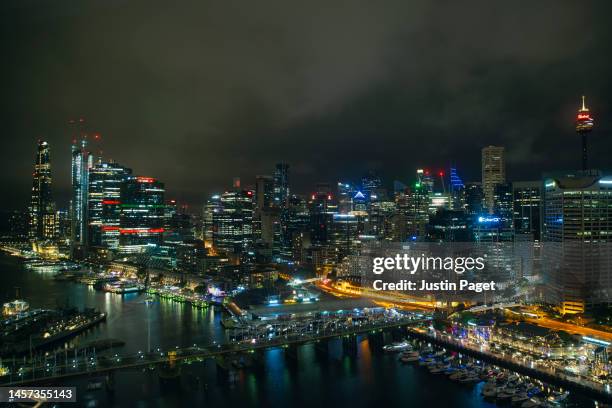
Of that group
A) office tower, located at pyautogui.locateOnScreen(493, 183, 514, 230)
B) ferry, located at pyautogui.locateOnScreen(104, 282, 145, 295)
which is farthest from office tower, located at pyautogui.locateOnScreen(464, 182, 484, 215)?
ferry, located at pyautogui.locateOnScreen(104, 282, 145, 295)

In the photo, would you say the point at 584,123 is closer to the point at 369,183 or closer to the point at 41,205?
Answer: the point at 369,183

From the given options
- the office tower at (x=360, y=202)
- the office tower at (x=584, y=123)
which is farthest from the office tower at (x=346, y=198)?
the office tower at (x=584, y=123)

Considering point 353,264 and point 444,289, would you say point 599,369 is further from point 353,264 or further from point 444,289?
point 353,264

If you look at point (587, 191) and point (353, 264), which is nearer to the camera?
point (587, 191)

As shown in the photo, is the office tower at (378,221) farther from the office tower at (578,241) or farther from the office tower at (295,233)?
the office tower at (578,241)

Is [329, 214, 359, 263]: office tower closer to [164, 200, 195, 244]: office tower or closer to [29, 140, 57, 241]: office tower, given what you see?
[164, 200, 195, 244]: office tower

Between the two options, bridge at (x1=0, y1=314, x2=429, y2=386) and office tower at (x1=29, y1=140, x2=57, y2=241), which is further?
Answer: office tower at (x1=29, y1=140, x2=57, y2=241)

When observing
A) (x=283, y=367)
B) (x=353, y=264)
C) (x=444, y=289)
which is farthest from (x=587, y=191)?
(x=283, y=367)
